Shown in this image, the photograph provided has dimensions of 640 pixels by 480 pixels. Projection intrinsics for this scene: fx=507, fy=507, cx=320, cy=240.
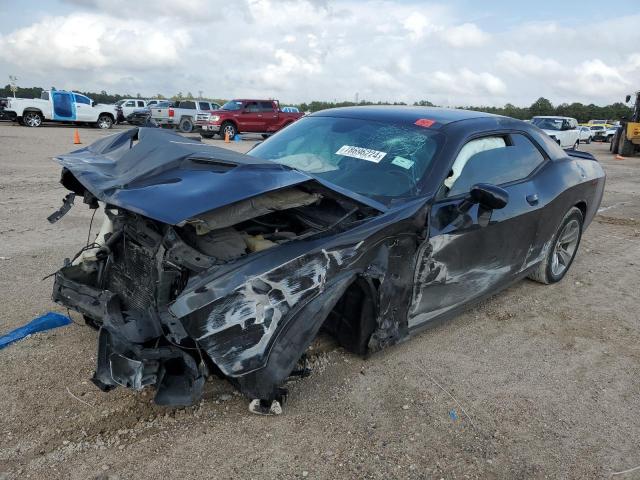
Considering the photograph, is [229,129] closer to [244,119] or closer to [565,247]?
[244,119]

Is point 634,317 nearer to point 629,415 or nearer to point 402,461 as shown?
point 629,415

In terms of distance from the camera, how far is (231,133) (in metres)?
22.2

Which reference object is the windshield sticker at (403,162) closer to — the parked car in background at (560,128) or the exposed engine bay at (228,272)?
the exposed engine bay at (228,272)

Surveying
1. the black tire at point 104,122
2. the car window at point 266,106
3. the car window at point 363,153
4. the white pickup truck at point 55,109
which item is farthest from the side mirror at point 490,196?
the black tire at point 104,122

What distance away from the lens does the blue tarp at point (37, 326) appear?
127 inches

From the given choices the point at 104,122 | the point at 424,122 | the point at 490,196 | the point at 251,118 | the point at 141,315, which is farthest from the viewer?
the point at 104,122

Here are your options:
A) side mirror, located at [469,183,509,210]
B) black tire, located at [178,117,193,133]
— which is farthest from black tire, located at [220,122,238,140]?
side mirror, located at [469,183,509,210]

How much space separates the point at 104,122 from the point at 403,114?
80.3ft

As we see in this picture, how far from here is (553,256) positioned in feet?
15.1

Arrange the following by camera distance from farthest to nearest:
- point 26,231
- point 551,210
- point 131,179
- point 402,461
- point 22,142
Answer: point 22,142, point 26,231, point 551,210, point 131,179, point 402,461

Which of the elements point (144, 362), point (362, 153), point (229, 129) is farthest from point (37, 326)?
point (229, 129)

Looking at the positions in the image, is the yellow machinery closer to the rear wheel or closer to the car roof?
the car roof

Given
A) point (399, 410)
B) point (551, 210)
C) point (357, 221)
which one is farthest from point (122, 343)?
point (551, 210)

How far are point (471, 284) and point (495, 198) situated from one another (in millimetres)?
779
